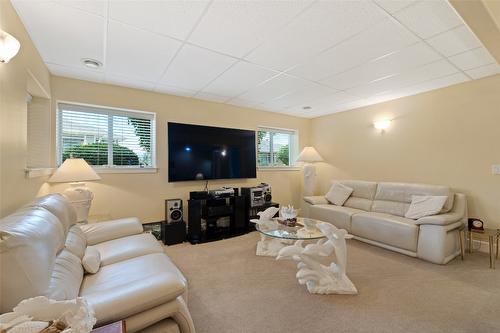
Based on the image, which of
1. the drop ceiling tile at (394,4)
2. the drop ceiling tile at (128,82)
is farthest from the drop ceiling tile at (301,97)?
the drop ceiling tile at (128,82)

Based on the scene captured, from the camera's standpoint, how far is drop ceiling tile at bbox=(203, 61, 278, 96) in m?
2.71

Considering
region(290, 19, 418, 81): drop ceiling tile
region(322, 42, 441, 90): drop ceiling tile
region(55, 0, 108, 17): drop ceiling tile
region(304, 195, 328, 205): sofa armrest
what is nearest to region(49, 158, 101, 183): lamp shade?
region(55, 0, 108, 17): drop ceiling tile

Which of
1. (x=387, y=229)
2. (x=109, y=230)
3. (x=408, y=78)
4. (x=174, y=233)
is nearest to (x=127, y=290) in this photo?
(x=109, y=230)

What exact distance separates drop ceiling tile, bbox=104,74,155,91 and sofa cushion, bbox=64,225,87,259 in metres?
2.03

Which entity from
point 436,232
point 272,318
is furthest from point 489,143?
point 272,318

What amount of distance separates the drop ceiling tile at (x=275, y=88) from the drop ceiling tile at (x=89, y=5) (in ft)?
6.49

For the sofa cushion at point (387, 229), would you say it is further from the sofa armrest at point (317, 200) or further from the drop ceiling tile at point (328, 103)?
the drop ceiling tile at point (328, 103)

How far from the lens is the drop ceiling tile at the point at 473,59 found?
234 centimetres

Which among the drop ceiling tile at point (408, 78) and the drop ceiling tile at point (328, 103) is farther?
the drop ceiling tile at point (328, 103)

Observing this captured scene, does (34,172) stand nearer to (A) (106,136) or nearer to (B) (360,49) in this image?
(A) (106,136)

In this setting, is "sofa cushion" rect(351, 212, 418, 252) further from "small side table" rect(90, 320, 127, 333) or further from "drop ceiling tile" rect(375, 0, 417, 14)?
"small side table" rect(90, 320, 127, 333)

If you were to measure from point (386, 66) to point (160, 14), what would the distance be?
2487 mm

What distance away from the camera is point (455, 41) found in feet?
6.97

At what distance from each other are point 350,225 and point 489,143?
2.09 m
